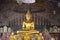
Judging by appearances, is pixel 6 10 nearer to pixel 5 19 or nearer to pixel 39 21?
pixel 5 19

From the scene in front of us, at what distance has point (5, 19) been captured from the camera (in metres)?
18.5

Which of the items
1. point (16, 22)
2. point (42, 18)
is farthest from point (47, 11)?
point (16, 22)

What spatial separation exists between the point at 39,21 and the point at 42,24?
Answer: 297 mm

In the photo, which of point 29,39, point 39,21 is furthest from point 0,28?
point 29,39

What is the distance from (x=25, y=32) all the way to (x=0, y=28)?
353 cm

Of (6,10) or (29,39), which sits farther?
(6,10)

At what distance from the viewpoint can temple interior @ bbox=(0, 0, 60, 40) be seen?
59.7 ft

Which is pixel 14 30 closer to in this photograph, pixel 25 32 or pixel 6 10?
pixel 6 10

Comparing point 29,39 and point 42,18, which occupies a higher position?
point 42,18

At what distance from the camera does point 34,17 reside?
1856 centimetres

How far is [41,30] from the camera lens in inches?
719

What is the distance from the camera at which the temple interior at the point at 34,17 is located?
18.2 meters

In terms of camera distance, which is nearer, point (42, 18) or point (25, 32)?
point (25, 32)

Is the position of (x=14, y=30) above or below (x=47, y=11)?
below
